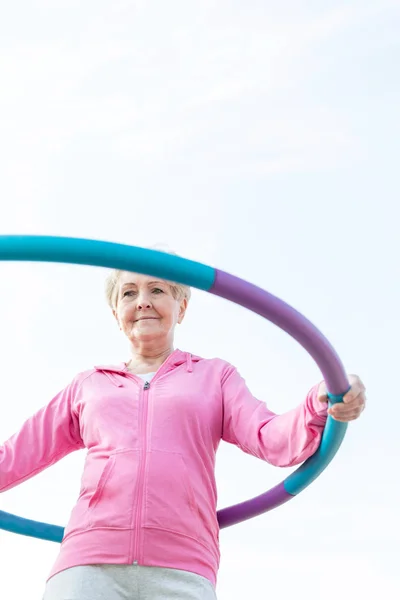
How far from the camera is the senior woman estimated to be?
410cm

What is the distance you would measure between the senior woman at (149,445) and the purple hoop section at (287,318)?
123 millimetres

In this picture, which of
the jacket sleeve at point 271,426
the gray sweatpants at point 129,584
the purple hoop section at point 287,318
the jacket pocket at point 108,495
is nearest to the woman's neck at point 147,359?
the jacket sleeve at point 271,426

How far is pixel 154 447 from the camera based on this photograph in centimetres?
441

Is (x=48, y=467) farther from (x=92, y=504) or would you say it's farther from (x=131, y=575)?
(x=131, y=575)

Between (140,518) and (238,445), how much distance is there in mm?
769

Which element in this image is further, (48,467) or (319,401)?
(48,467)

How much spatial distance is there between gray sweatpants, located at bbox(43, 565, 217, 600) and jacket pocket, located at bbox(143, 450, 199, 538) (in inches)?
8.4

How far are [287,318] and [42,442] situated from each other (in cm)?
169

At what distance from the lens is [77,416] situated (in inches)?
194

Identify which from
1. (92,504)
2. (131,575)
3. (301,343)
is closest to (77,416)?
(92,504)

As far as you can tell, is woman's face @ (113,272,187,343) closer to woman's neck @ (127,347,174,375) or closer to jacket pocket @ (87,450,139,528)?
woman's neck @ (127,347,174,375)

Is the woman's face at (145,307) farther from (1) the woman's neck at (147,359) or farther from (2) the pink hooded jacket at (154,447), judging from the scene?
(2) the pink hooded jacket at (154,447)

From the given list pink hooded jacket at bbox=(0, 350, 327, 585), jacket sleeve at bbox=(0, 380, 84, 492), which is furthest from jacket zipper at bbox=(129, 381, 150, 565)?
jacket sleeve at bbox=(0, 380, 84, 492)

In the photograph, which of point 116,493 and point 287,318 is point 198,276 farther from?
point 116,493
